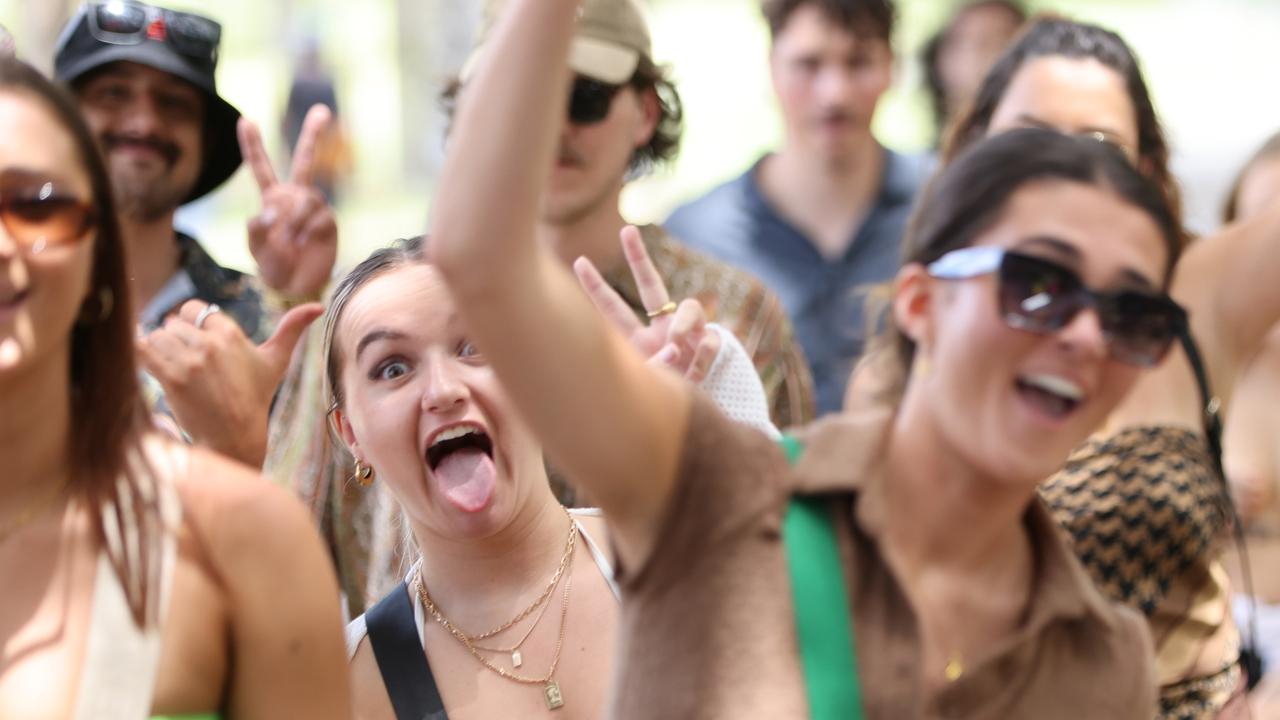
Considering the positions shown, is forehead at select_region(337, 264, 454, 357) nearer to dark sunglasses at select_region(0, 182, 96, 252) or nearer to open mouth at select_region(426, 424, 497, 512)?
open mouth at select_region(426, 424, 497, 512)

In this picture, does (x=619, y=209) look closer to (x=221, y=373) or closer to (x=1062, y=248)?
(x=221, y=373)

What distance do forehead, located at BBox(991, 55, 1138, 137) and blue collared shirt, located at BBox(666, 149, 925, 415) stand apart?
3.98 feet

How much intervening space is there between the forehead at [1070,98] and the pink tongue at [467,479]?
1.44 meters

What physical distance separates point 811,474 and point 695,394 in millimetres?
162

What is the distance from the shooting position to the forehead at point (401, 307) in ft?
9.07

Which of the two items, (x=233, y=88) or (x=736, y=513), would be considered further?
(x=233, y=88)

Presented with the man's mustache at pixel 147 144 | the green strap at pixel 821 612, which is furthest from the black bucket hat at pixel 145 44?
the green strap at pixel 821 612

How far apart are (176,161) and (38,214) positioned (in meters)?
1.92

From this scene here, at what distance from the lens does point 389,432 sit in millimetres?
2734

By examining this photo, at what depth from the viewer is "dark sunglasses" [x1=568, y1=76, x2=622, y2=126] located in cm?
382

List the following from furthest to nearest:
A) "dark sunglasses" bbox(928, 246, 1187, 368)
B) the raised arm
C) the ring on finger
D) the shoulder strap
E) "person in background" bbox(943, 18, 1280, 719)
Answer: the ring on finger, "person in background" bbox(943, 18, 1280, 719), the shoulder strap, "dark sunglasses" bbox(928, 246, 1187, 368), the raised arm

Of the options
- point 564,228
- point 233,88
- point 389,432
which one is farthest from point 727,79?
point 389,432

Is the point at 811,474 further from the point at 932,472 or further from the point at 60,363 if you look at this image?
the point at 60,363

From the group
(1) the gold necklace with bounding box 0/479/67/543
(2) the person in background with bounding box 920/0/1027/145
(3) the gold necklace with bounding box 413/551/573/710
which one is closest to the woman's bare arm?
(1) the gold necklace with bounding box 0/479/67/543
